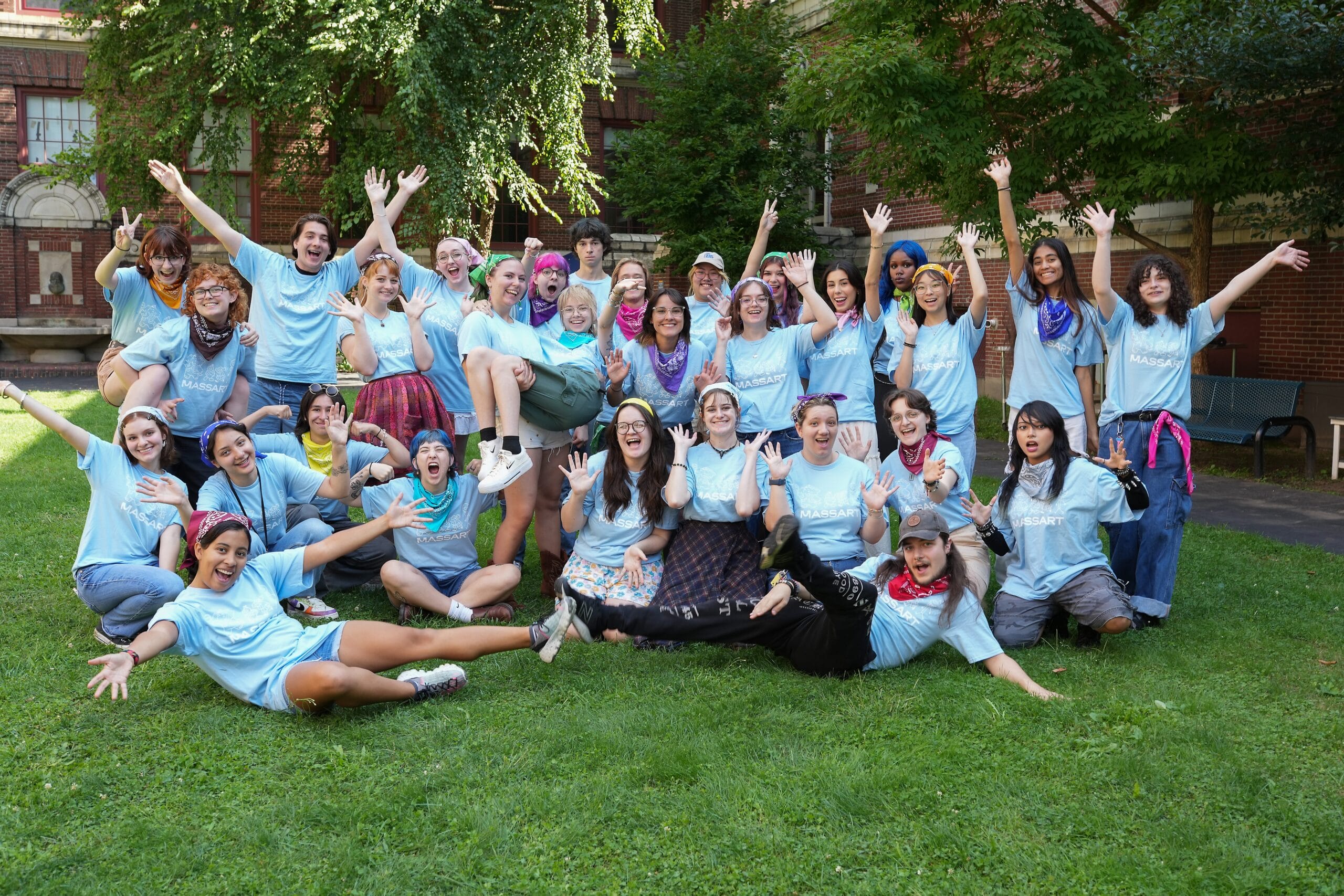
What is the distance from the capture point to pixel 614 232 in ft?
75.5

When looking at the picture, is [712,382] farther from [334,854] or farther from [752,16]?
[752,16]

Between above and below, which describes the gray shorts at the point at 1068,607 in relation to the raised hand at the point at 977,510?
below

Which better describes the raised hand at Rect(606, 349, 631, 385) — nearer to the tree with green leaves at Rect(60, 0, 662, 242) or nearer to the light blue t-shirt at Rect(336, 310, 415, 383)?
the light blue t-shirt at Rect(336, 310, 415, 383)

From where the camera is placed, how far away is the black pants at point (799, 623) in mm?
4664

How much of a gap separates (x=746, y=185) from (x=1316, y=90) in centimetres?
817

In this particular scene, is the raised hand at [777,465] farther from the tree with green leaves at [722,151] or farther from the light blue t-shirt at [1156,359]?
the tree with green leaves at [722,151]

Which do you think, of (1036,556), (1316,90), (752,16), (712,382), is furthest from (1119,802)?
(752,16)

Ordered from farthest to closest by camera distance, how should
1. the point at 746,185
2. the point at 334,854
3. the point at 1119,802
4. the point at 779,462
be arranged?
1. the point at 746,185
2. the point at 779,462
3. the point at 1119,802
4. the point at 334,854

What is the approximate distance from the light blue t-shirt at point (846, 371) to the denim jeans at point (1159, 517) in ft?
4.43

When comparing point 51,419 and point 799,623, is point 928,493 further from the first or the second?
point 51,419

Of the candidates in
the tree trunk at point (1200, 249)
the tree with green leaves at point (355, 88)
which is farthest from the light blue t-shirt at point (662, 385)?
the tree with green leaves at point (355, 88)

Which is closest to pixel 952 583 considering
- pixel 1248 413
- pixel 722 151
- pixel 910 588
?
pixel 910 588

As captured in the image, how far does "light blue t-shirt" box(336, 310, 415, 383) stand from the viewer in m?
6.72

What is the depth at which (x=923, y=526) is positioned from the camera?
4984mm
